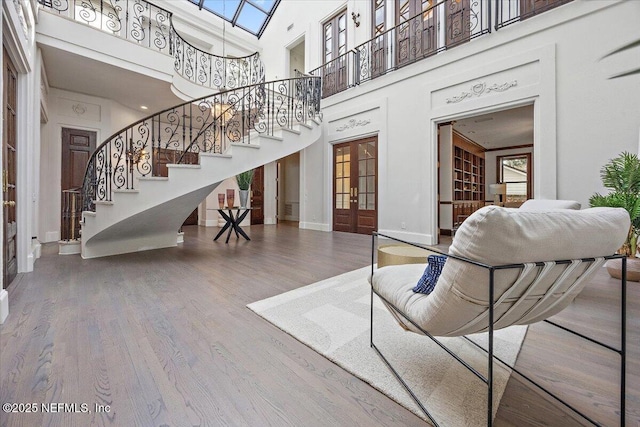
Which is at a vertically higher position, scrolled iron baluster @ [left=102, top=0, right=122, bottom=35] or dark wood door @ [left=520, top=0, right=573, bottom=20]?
scrolled iron baluster @ [left=102, top=0, right=122, bottom=35]

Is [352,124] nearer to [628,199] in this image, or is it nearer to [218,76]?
[218,76]

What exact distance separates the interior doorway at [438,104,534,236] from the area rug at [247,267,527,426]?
4526 mm

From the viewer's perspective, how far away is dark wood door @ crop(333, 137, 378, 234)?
6.64 meters

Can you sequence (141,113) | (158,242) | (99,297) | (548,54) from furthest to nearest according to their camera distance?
(141,113), (158,242), (548,54), (99,297)

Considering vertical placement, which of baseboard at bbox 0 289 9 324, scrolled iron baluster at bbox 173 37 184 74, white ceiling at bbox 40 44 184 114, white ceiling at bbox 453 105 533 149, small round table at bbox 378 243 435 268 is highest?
scrolled iron baluster at bbox 173 37 184 74

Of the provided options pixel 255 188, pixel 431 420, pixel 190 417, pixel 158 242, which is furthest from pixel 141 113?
pixel 431 420

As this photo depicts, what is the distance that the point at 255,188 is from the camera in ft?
30.1

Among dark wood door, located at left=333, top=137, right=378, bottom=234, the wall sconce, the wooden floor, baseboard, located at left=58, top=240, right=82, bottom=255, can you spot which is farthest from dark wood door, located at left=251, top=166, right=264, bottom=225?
the wooden floor

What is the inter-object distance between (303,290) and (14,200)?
11.0 feet

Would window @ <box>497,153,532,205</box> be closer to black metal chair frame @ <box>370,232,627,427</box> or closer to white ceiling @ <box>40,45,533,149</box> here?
white ceiling @ <box>40,45,533,149</box>

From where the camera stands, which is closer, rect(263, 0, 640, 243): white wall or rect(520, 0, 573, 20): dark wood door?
rect(263, 0, 640, 243): white wall

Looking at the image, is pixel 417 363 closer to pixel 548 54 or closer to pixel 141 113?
pixel 548 54

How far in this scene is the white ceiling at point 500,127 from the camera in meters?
6.35

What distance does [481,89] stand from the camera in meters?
4.70
